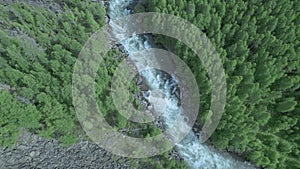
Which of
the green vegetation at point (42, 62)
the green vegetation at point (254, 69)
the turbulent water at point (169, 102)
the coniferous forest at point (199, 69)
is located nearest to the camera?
the green vegetation at point (42, 62)

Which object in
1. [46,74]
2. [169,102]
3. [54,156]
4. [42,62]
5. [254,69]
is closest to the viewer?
[54,156]

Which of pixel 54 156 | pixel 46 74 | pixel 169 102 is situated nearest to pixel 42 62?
pixel 46 74

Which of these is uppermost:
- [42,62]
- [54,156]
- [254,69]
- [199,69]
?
[254,69]

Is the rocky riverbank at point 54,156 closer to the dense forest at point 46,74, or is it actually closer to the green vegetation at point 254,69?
the dense forest at point 46,74

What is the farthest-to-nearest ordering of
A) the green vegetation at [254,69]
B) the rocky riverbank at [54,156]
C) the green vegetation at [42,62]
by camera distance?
the green vegetation at [254,69], the green vegetation at [42,62], the rocky riverbank at [54,156]

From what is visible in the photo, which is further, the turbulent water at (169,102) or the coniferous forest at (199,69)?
the turbulent water at (169,102)

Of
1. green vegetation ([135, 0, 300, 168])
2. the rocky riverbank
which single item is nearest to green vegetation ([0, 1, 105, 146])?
the rocky riverbank

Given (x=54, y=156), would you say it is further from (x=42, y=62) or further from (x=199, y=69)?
(x=199, y=69)

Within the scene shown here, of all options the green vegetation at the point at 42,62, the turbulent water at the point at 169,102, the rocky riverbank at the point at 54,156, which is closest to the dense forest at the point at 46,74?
the green vegetation at the point at 42,62
